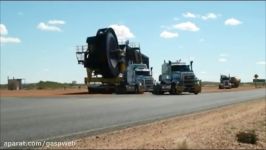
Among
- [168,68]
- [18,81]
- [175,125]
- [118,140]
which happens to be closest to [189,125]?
[175,125]

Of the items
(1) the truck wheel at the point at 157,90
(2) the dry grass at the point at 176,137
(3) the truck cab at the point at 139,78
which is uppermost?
(3) the truck cab at the point at 139,78

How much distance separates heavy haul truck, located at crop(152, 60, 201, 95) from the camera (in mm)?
50469

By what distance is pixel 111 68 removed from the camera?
5672 cm

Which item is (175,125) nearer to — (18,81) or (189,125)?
(189,125)

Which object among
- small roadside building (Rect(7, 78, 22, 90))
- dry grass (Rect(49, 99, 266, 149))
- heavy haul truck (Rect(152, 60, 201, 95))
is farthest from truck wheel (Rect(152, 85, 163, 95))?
small roadside building (Rect(7, 78, 22, 90))

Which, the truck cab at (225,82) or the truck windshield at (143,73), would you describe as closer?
the truck windshield at (143,73)

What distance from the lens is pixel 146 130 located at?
608 inches

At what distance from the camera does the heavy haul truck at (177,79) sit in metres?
50.5

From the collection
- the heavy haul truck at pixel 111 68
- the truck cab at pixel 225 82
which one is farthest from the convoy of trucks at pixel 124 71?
the truck cab at pixel 225 82

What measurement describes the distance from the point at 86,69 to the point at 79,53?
1.98 metres

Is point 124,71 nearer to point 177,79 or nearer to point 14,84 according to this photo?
point 177,79

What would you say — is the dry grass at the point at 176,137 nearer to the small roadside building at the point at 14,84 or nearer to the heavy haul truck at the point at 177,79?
the heavy haul truck at the point at 177,79

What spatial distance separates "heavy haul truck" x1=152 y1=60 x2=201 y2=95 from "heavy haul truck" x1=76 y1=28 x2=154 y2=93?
381cm

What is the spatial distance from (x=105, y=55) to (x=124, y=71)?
3.25 meters
